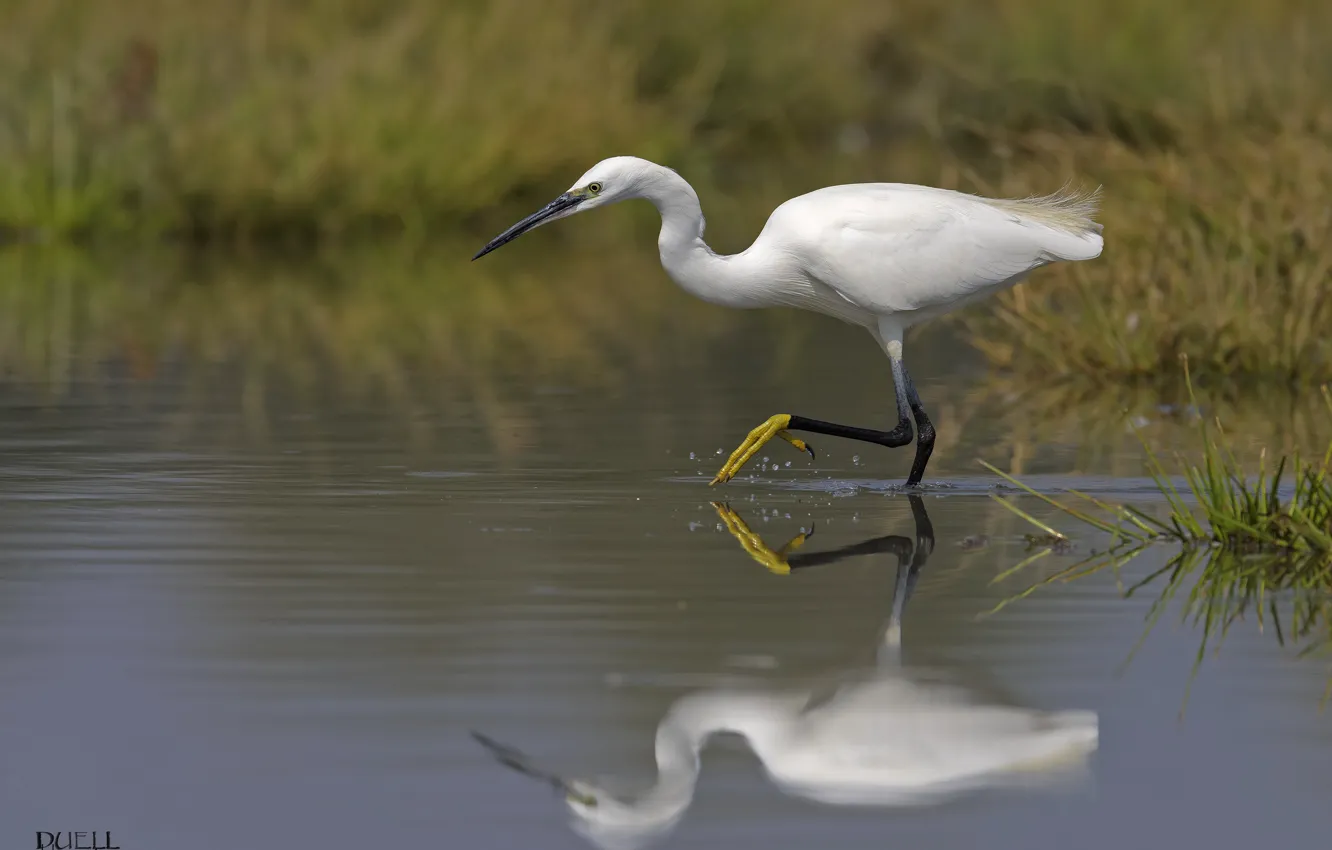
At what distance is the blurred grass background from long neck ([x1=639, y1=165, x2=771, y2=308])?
3.11 metres

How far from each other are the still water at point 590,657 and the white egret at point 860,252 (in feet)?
1.71

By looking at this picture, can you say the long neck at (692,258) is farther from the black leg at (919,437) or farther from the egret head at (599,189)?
the black leg at (919,437)

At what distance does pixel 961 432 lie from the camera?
1269 cm

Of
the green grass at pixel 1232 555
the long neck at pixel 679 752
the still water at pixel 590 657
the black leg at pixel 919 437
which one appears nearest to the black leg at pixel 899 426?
the black leg at pixel 919 437

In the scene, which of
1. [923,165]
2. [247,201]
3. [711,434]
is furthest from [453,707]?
[923,165]

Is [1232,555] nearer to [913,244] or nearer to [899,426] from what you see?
[913,244]

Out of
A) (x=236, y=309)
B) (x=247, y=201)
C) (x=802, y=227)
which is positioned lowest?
(x=802, y=227)

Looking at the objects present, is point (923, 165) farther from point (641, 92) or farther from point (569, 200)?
point (569, 200)

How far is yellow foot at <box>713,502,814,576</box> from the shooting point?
8.75m

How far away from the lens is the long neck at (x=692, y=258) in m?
10.9

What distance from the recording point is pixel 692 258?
36.0 feet

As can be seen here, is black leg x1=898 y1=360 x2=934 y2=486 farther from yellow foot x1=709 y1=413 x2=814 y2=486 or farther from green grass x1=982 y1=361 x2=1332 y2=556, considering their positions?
green grass x1=982 y1=361 x2=1332 y2=556

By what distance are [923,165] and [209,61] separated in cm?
717

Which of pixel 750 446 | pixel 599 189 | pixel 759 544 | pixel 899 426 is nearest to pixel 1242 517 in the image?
pixel 759 544
